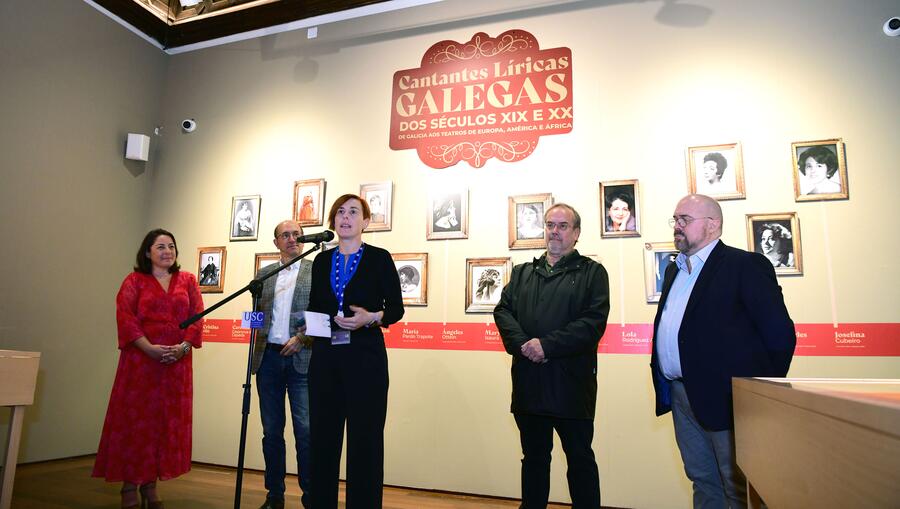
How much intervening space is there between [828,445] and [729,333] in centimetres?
158

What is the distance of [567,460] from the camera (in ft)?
8.05

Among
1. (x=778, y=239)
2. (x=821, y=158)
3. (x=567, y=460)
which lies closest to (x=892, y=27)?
(x=821, y=158)

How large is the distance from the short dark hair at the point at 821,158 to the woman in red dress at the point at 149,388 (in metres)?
3.90

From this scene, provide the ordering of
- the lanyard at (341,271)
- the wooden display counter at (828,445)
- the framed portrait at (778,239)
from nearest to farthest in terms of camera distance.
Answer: the wooden display counter at (828,445)
the lanyard at (341,271)
the framed portrait at (778,239)

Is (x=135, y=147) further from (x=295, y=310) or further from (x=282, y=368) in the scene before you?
(x=282, y=368)

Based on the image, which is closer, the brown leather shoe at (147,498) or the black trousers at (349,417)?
the black trousers at (349,417)

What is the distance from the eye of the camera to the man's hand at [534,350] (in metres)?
2.38

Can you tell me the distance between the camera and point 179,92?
5258mm

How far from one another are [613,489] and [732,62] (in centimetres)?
294

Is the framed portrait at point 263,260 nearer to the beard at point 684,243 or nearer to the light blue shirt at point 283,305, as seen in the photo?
the light blue shirt at point 283,305

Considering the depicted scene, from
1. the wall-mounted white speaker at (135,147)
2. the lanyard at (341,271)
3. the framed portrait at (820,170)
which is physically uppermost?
the wall-mounted white speaker at (135,147)

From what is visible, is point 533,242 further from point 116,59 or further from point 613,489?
point 116,59

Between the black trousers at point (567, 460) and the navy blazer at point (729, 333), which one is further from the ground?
the navy blazer at point (729, 333)

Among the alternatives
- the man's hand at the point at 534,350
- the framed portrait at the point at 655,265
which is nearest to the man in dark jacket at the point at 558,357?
the man's hand at the point at 534,350
